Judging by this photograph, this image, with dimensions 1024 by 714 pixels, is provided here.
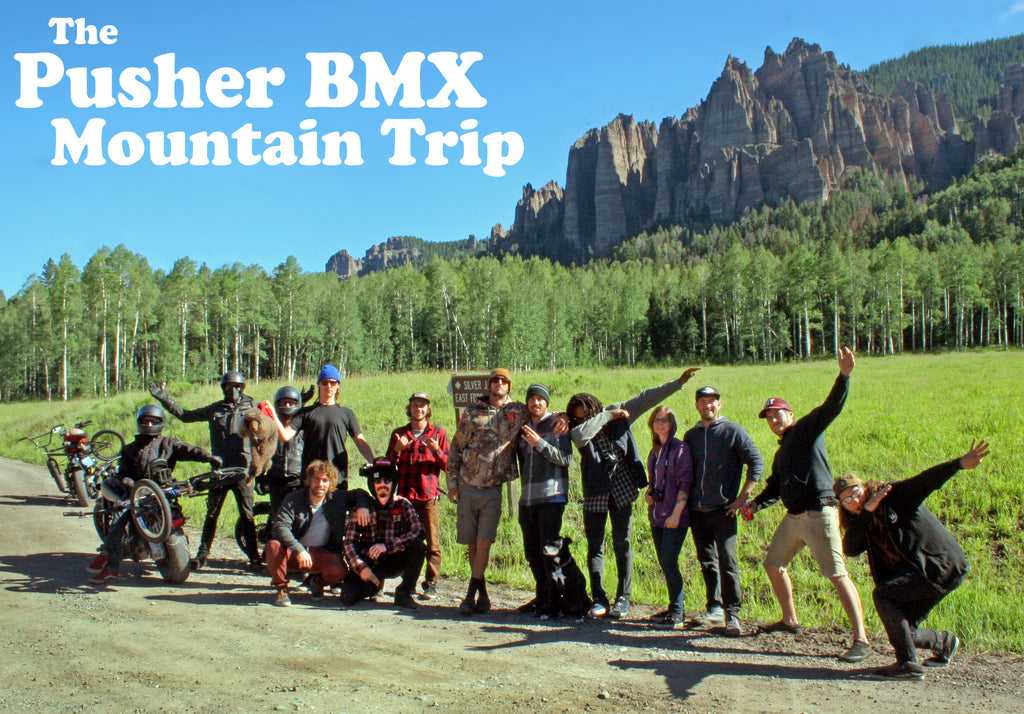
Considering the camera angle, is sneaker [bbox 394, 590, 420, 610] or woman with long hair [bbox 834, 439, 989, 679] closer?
woman with long hair [bbox 834, 439, 989, 679]

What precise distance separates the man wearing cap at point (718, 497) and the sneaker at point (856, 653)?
90cm

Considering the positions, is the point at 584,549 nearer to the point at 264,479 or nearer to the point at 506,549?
the point at 506,549

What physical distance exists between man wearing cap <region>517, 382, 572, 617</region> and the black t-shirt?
2064mm

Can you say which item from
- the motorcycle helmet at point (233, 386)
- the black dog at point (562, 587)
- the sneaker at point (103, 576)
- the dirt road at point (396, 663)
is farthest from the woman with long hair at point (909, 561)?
the sneaker at point (103, 576)

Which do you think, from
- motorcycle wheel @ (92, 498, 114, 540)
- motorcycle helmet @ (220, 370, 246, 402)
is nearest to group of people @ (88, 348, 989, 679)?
motorcycle wheel @ (92, 498, 114, 540)

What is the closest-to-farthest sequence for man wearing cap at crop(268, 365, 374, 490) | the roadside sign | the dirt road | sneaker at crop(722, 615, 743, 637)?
the dirt road, sneaker at crop(722, 615, 743, 637), man wearing cap at crop(268, 365, 374, 490), the roadside sign

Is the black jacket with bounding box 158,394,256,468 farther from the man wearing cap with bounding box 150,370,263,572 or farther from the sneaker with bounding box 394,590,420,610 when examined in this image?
the sneaker with bounding box 394,590,420,610

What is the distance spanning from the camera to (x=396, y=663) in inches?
182

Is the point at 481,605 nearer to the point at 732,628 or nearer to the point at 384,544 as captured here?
the point at 384,544

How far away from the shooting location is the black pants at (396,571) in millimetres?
6297

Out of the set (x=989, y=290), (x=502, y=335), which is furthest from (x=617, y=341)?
(x=989, y=290)

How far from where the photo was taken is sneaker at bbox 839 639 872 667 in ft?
15.8

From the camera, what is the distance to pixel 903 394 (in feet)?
63.4

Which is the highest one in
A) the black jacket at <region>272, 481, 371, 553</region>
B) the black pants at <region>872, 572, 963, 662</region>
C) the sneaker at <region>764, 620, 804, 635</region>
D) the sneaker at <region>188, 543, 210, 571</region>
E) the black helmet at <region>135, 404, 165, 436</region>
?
the black helmet at <region>135, 404, 165, 436</region>
